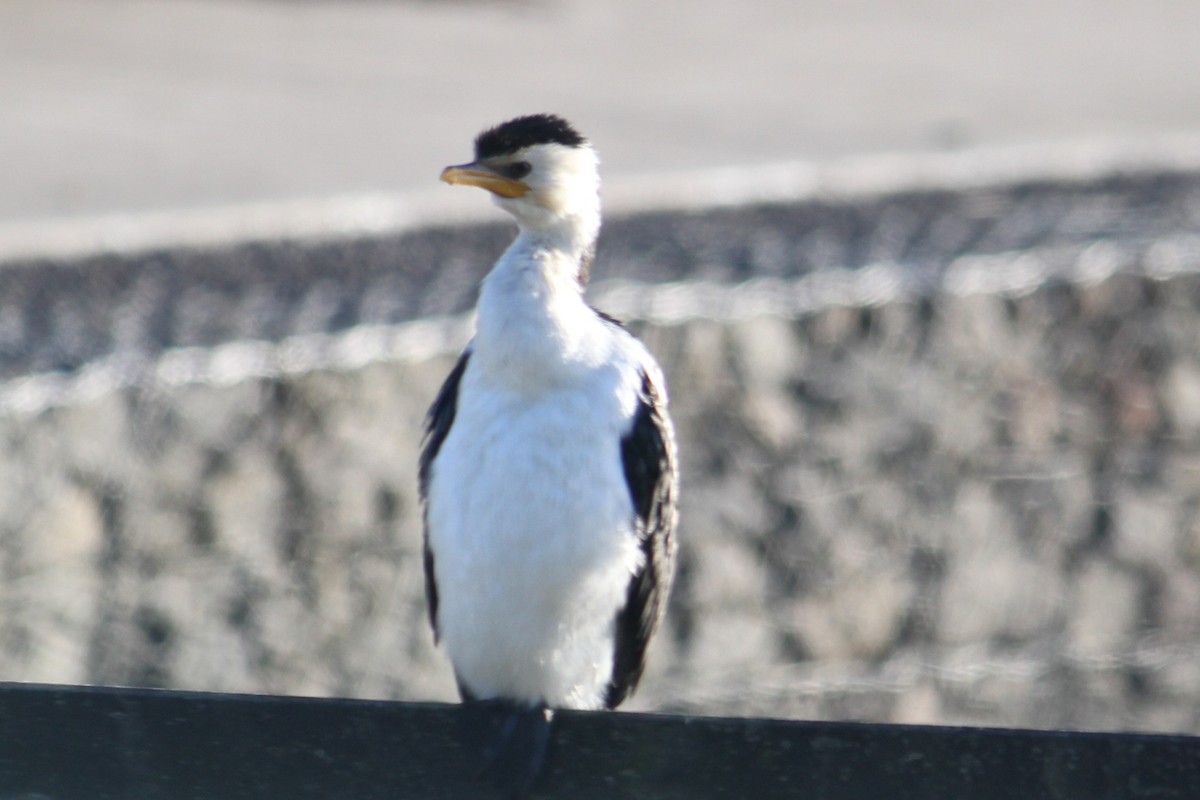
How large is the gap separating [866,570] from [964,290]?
0.95 meters

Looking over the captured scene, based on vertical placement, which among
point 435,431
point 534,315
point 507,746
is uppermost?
point 534,315

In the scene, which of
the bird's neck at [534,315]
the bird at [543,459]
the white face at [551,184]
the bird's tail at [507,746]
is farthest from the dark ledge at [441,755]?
the white face at [551,184]

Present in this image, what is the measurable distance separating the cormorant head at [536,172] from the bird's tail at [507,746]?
85 centimetres

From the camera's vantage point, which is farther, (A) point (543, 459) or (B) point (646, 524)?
(B) point (646, 524)

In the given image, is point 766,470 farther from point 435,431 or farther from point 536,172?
point 536,172

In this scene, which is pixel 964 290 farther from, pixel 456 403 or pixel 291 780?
pixel 291 780

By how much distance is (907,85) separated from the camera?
318 inches

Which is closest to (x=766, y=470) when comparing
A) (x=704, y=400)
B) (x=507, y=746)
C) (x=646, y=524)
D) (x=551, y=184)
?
(x=704, y=400)

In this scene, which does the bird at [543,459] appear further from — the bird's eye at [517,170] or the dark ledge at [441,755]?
the dark ledge at [441,755]

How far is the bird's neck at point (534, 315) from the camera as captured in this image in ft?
7.87

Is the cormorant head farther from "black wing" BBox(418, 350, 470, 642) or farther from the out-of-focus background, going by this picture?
the out-of-focus background

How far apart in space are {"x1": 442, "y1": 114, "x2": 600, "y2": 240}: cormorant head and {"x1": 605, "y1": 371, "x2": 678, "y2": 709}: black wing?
300 mm

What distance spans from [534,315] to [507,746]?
79 cm

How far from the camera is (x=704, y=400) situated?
4.89m
